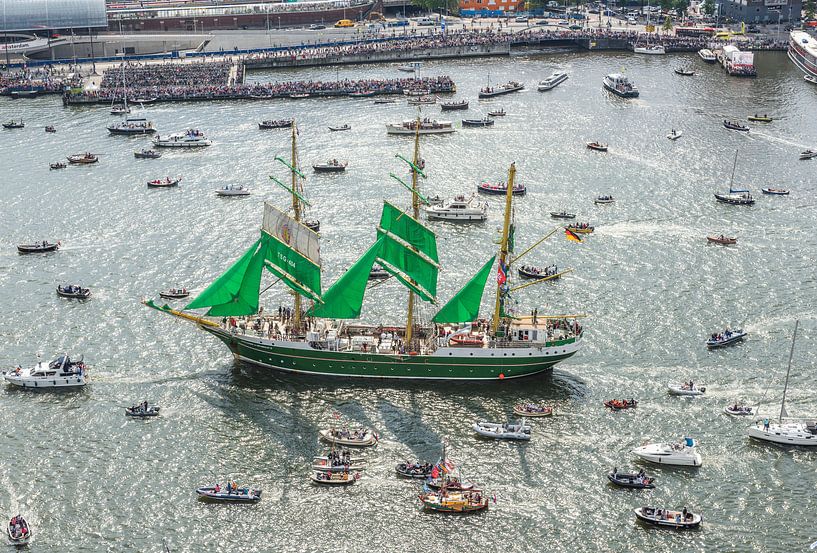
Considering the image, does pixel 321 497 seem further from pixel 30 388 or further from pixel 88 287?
pixel 88 287

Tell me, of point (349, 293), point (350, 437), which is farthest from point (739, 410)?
point (349, 293)

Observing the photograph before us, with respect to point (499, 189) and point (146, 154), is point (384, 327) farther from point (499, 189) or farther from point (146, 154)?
point (146, 154)

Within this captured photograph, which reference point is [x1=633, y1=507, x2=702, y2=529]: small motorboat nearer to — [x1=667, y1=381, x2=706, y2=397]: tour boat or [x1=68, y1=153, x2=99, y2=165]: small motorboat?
[x1=667, y1=381, x2=706, y2=397]: tour boat

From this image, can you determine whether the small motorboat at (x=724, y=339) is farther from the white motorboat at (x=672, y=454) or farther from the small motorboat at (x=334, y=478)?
the small motorboat at (x=334, y=478)

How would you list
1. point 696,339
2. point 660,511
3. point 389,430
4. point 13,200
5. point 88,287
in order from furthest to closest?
point 13,200, point 88,287, point 696,339, point 389,430, point 660,511

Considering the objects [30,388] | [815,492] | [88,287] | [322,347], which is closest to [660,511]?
[815,492]

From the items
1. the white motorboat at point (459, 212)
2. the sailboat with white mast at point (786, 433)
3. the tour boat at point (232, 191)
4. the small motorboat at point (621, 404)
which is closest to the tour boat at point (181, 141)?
the tour boat at point (232, 191)
